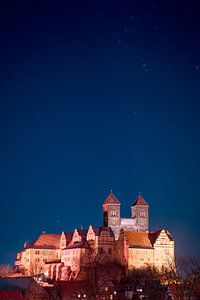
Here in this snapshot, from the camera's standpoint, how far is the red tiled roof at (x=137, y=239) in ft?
528

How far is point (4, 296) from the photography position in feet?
366

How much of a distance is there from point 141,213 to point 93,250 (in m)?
30.9

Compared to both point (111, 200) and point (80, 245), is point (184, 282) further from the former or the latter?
point (111, 200)

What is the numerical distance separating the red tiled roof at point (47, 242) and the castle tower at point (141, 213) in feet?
78.0

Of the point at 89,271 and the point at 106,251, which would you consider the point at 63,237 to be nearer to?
the point at 106,251

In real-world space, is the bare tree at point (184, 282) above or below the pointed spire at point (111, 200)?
below

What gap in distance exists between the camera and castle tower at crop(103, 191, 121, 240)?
176m

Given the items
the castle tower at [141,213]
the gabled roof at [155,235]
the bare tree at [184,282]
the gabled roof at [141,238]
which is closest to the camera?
the bare tree at [184,282]

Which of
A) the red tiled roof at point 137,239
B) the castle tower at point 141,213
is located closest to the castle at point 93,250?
the red tiled roof at point 137,239

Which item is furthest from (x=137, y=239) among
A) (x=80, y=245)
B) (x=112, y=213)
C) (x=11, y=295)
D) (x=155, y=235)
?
(x=11, y=295)

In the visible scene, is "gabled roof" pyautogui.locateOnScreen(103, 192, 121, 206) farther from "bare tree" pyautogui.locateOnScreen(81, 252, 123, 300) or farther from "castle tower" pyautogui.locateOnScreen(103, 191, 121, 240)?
"bare tree" pyautogui.locateOnScreen(81, 252, 123, 300)

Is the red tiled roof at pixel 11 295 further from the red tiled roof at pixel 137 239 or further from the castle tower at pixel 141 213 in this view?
the castle tower at pixel 141 213

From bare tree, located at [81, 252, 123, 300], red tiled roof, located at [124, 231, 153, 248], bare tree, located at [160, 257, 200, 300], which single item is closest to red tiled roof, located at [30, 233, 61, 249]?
bare tree, located at [81, 252, 123, 300]

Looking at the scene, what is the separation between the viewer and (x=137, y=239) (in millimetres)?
163750
